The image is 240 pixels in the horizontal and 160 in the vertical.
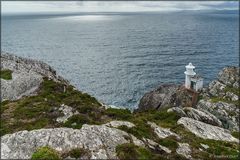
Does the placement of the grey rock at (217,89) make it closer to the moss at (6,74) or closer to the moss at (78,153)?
the moss at (6,74)

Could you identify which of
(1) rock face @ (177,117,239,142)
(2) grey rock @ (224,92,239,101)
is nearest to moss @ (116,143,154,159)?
(1) rock face @ (177,117,239,142)

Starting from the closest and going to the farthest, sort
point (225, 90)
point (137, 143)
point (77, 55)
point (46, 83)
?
point (137, 143), point (46, 83), point (225, 90), point (77, 55)

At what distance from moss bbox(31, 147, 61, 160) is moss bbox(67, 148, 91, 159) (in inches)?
35.6

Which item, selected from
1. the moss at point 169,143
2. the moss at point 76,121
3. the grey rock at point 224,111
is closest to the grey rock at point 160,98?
the grey rock at point 224,111

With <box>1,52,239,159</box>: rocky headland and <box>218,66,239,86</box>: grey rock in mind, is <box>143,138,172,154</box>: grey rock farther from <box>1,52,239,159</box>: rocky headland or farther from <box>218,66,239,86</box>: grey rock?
<box>218,66,239,86</box>: grey rock

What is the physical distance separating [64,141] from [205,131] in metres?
16.9

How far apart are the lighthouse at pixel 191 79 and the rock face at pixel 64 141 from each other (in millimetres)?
36250

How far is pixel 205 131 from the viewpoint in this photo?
32.6m

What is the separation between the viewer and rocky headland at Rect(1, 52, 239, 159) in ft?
71.0

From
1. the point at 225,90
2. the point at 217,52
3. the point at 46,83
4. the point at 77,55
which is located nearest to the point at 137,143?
the point at 46,83

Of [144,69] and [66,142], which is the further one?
[144,69]

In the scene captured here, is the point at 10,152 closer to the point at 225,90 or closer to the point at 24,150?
the point at 24,150

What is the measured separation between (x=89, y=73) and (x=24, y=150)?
70.7 m

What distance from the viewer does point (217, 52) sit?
12700 centimetres
